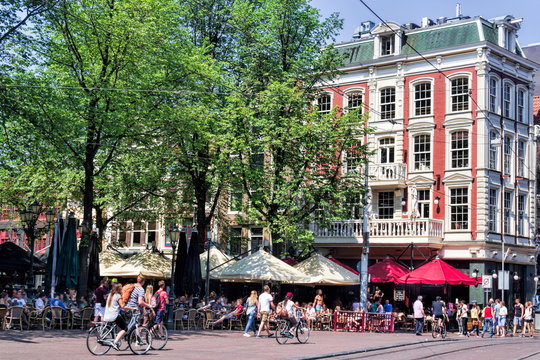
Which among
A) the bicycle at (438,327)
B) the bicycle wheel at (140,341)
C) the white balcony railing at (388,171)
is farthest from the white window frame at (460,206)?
the bicycle wheel at (140,341)

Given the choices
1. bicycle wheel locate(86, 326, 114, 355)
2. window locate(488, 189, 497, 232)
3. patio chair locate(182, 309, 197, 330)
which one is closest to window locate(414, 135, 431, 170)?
window locate(488, 189, 497, 232)

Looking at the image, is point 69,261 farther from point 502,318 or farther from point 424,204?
point 424,204

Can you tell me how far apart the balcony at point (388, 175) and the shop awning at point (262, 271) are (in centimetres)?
1248

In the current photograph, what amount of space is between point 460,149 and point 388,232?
5.86 m

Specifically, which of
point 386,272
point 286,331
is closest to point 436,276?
point 386,272

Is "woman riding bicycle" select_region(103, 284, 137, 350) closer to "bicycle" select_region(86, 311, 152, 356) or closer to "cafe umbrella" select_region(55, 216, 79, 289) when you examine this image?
"bicycle" select_region(86, 311, 152, 356)

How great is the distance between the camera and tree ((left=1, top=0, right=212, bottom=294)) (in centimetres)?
2548

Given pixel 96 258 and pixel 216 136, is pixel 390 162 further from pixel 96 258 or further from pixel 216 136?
pixel 96 258

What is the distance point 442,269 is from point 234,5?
15.4 m

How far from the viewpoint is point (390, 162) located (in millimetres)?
43688

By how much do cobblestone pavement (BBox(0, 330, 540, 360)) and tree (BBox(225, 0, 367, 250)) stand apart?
28.8 feet

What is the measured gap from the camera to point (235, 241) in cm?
4559

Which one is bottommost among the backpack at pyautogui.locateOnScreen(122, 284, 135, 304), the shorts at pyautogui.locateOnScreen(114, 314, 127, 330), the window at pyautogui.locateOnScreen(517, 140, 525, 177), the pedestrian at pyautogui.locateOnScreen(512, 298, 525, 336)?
the pedestrian at pyautogui.locateOnScreen(512, 298, 525, 336)

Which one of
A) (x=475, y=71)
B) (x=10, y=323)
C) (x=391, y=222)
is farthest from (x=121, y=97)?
(x=475, y=71)
